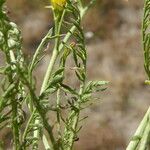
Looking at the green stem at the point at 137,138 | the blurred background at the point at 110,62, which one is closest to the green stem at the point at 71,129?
the green stem at the point at 137,138

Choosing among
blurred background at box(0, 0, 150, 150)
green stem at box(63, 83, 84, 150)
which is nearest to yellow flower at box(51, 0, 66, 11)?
green stem at box(63, 83, 84, 150)

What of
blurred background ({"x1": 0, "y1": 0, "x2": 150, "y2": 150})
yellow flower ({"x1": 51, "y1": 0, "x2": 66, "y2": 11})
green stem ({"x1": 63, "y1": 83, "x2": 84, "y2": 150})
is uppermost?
yellow flower ({"x1": 51, "y1": 0, "x2": 66, "y2": 11})

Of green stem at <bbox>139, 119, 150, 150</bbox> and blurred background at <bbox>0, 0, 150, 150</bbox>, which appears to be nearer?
green stem at <bbox>139, 119, 150, 150</bbox>

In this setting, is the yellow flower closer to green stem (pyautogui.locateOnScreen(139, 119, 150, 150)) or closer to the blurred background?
green stem (pyautogui.locateOnScreen(139, 119, 150, 150))

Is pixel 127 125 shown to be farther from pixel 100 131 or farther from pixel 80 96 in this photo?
pixel 80 96

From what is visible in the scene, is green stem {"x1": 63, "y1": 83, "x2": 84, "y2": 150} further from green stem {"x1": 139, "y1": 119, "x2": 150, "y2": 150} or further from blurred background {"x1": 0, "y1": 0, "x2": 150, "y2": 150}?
blurred background {"x1": 0, "y1": 0, "x2": 150, "y2": 150}

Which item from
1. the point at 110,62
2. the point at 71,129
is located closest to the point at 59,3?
the point at 71,129

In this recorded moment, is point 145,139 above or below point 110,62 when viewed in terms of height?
above

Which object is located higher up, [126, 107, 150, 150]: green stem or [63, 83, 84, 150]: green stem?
[63, 83, 84, 150]: green stem

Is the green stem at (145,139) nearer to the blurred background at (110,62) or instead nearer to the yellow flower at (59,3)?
the yellow flower at (59,3)

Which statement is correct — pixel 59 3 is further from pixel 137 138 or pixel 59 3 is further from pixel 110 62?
pixel 110 62
